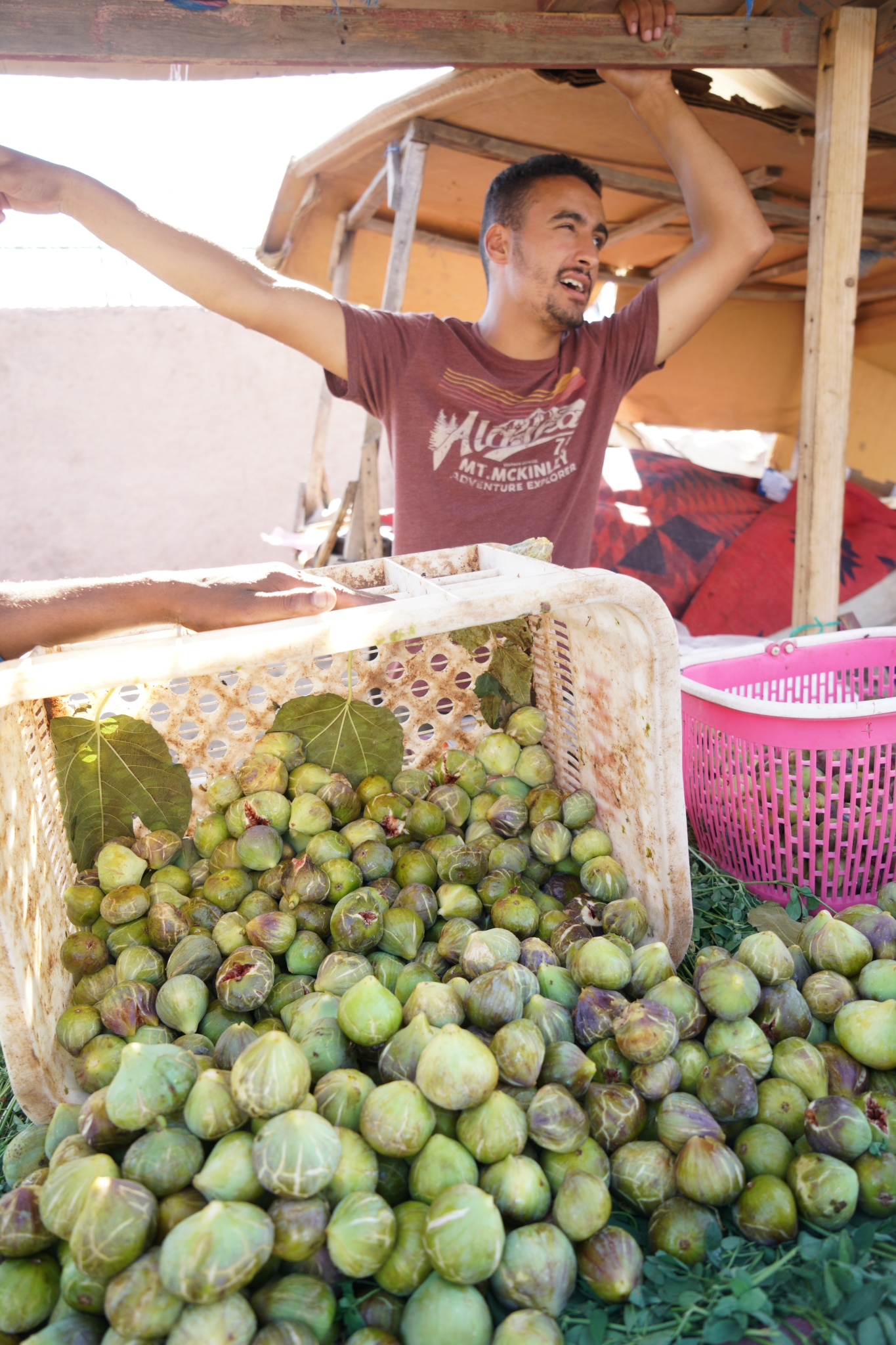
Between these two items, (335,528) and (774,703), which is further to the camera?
(335,528)

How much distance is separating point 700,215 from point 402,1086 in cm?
294

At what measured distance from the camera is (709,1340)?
879 millimetres

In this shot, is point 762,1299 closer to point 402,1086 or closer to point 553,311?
point 402,1086

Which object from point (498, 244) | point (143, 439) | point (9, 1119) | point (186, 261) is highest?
point (498, 244)

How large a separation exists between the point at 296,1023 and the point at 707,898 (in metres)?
0.91

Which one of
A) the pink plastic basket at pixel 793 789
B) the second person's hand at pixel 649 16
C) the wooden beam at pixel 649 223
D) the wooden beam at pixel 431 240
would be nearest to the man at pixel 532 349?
the second person's hand at pixel 649 16

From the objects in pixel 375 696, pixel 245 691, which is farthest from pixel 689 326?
pixel 245 691

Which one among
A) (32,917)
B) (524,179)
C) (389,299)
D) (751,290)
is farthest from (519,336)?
(751,290)

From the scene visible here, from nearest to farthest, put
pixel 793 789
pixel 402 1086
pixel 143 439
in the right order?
pixel 402 1086 < pixel 793 789 < pixel 143 439

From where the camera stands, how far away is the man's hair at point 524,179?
9.21 feet

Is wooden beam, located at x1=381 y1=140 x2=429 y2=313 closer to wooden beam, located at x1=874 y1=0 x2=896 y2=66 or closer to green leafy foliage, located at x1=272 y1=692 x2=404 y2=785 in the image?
wooden beam, located at x1=874 y1=0 x2=896 y2=66

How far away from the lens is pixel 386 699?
5.58 ft

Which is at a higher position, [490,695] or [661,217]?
[661,217]

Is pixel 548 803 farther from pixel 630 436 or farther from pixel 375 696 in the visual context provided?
pixel 630 436
